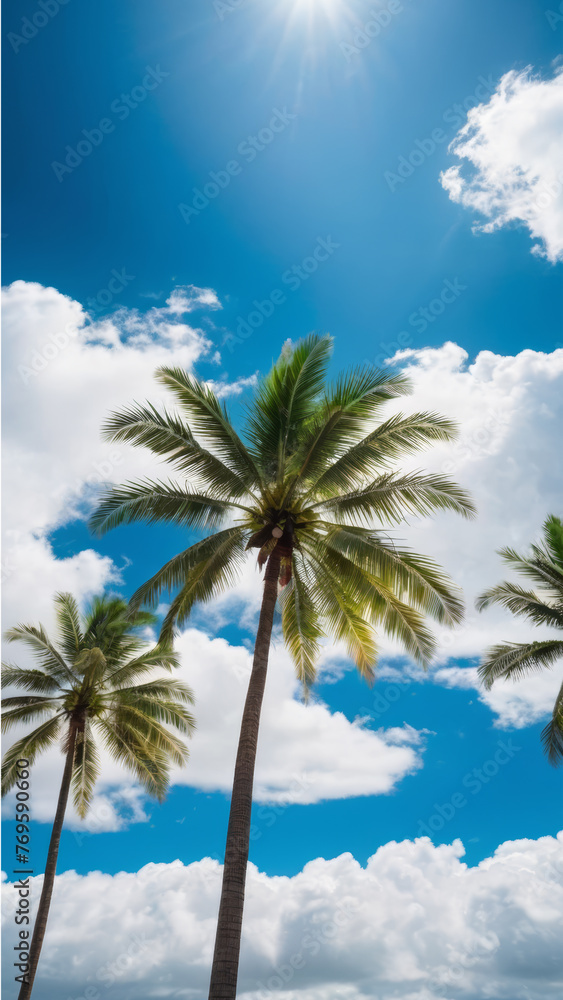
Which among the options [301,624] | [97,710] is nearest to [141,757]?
[97,710]

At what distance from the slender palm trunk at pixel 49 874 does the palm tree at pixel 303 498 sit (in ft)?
29.6

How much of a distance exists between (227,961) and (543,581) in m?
14.7

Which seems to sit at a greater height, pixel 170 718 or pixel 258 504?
→ pixel 258 504

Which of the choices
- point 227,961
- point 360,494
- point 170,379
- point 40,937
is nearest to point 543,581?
point 360,494

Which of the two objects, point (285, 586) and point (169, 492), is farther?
point (285, 586)

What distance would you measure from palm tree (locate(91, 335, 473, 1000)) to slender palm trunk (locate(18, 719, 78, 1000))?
9.04 metres

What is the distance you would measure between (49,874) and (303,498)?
13.7 metres

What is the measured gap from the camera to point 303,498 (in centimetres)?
1349

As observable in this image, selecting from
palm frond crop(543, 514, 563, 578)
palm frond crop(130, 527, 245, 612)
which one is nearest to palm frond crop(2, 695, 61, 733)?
palm frond crop(130, 527, 245, 612)

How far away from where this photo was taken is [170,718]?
809 inches

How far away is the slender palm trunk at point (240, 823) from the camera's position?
8805 mm

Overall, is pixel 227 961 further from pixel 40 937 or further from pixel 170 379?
pixel 40 937

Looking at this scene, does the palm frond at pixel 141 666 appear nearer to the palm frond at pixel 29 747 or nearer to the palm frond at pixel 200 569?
the palm frond at pixel 29 747

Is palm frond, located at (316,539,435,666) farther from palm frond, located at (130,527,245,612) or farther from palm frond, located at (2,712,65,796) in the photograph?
palm frond, located at (2,712,65,796)
